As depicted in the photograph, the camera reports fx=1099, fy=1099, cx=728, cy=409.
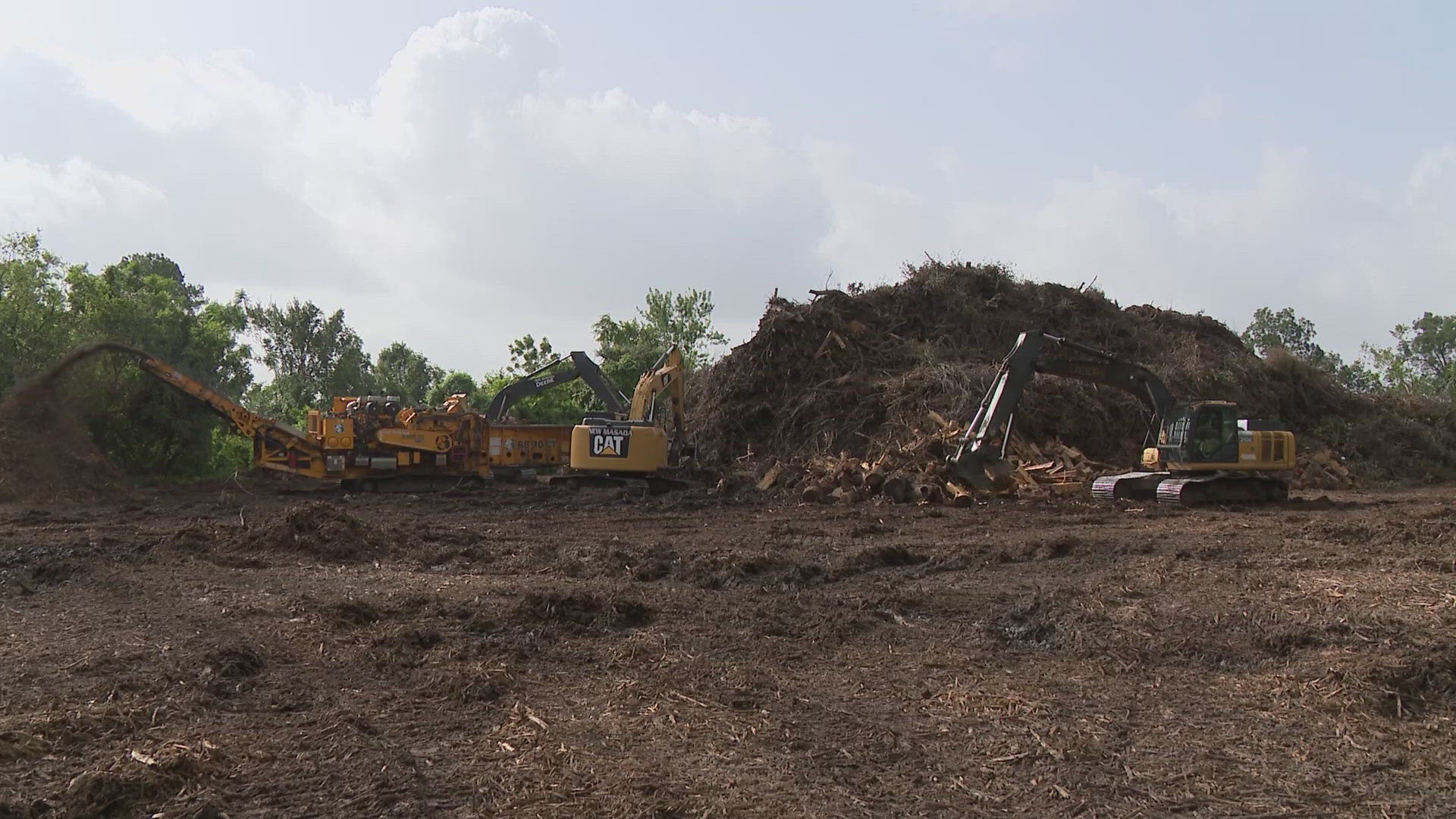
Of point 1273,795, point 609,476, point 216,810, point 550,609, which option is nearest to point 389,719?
point 216,810

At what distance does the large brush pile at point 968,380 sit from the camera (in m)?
26.9

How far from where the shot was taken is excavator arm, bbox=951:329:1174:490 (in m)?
20.6

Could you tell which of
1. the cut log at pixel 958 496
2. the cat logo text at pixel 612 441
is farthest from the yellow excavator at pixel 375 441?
the cut log at pixel 958 496

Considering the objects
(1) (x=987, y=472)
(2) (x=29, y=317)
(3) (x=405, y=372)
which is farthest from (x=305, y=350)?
(1) (x=987, y=472)

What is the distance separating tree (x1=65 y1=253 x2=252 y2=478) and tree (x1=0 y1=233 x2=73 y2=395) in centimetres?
46

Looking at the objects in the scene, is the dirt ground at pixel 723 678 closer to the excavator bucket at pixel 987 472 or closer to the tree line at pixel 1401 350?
the excavator bucket at pixel 987 472

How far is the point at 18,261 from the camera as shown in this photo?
27.7 metres

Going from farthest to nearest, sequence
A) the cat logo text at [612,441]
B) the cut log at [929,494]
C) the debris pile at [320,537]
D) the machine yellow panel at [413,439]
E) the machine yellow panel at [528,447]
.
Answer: the machine yellow panel at [528,447]
the machine yellow panel at [413,439]
the cat logo text at [612,441]
the cut log at [929,494]
the debris pile at [320,537]

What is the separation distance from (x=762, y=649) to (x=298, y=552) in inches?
296

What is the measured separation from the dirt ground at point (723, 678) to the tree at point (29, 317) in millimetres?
15428

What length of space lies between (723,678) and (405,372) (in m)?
73.0

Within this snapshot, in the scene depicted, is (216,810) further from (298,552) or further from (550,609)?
(298,552)

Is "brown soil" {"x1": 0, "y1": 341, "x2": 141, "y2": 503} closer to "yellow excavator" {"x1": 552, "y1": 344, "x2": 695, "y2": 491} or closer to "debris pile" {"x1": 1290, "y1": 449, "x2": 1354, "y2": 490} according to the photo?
"yellow excavator" {"x1": 552, "y1": 344, "x2": 695, "y2": 491}

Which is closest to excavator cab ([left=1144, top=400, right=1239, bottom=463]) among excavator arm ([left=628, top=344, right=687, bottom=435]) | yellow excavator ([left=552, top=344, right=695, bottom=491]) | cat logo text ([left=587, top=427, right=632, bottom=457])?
yellow excavator ([left=552, top=344, right=695, bottom=491])
